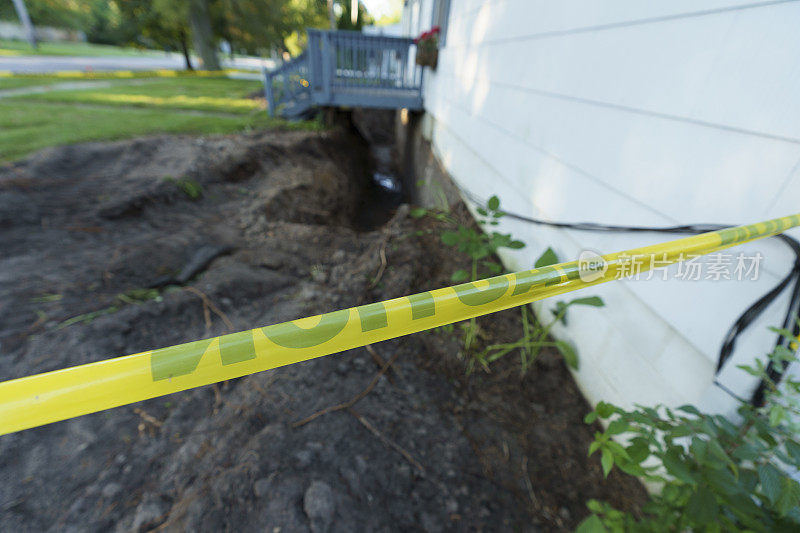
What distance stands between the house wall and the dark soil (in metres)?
0.63

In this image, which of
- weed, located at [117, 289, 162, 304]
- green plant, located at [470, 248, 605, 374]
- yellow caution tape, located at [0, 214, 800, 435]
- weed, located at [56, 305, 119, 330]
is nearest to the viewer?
yellow caution tape, located at [0, 214, 800, 435]

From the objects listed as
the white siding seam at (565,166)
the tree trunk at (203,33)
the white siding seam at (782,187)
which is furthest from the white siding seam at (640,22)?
the tree trunk at (203,33)

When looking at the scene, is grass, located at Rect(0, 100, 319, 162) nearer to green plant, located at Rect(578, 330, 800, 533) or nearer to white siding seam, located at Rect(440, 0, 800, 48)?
white siding seam, located at Rect(440, 0, 800, 48)

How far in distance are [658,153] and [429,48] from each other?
208 inches

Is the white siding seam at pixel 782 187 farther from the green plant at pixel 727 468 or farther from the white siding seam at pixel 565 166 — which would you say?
the green plant at pixel 727 468

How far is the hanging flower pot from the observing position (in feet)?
18.2

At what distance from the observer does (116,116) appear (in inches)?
267

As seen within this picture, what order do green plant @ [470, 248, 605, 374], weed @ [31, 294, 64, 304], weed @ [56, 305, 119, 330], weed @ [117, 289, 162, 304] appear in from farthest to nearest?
weed @ [117, 289, 162, 304] → weed @ [31, 294, 64, 304] → weed @ [56, 305, 119, 330] → green plant @ [470, 248, 605, 374]

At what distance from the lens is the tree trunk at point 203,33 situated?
1527cm

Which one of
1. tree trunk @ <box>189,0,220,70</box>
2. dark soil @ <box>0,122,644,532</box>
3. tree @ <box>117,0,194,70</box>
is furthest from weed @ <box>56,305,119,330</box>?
tree trunk @ <box>189,0,220,70</box>

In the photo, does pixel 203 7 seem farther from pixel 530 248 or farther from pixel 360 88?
pixel 530 248

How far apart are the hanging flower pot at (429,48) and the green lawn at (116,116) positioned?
304cm

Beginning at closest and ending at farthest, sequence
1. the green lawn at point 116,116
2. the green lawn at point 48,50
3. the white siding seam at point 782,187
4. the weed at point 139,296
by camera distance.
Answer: the white siding seam at point 782,187 < the weed at point 139,296 < the green lawn at point 116,116 < the green lawn at point 48,50

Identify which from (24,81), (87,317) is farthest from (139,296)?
(24,81)
